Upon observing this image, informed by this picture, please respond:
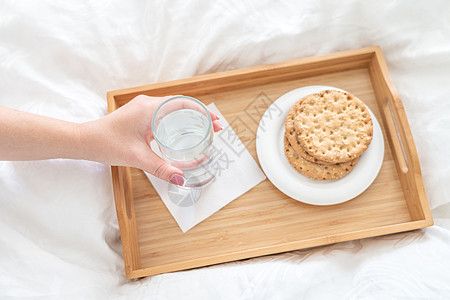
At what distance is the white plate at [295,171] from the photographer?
29.6 inches

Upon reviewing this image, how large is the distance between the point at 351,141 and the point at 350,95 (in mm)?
112

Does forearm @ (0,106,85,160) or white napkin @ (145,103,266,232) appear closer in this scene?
forearm @ (0,106,85,160)

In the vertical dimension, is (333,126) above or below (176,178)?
above

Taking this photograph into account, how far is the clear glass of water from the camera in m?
0.66

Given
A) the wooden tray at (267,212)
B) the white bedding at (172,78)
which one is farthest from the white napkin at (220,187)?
the white bedding at (172,78)

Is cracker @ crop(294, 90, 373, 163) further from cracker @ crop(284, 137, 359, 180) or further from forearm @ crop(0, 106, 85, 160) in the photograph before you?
forearm @ crop(0, 106, 85, 160)

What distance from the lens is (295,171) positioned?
772 millimetres

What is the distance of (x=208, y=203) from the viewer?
786 mm

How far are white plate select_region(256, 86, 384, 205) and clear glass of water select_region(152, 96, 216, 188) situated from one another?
0.14 m

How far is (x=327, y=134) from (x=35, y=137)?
605mm

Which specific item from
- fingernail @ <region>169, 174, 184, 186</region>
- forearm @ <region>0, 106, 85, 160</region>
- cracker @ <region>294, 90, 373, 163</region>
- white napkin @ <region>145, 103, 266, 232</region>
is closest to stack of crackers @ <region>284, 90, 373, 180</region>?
cracker @ <region>294, 90, 373, 163</region>

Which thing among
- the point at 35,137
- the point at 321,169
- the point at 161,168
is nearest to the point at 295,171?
the point at 321,169

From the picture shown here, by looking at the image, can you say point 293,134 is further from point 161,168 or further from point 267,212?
point 161,168

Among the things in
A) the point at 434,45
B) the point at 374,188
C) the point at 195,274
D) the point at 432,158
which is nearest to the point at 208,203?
the point at 195,274
